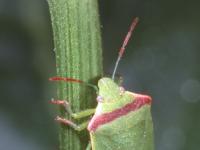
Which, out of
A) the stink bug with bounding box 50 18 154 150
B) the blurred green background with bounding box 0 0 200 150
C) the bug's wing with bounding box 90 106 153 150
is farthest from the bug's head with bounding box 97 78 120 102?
the blurred green background with bounding box 0 0 200 150

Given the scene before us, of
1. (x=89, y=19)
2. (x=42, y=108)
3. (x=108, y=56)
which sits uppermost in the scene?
(x=89, y=19)

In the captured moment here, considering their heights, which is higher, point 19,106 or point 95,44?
point 95,44

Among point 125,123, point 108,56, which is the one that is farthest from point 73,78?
point 108,56

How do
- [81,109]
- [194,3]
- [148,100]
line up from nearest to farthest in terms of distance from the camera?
[81,109], [148,100], [194,3]

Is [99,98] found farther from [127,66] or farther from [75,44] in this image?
[127,66]

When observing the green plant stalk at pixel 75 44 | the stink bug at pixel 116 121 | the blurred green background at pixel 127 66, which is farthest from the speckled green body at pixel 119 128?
the blurred green background at pixel 127 66

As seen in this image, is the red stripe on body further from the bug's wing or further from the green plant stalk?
the green plant stalk

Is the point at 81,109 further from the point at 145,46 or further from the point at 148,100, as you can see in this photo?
the point at 145,46

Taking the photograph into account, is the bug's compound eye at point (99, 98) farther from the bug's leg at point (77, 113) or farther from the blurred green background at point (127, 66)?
the blurred green background at point (127, 66)
